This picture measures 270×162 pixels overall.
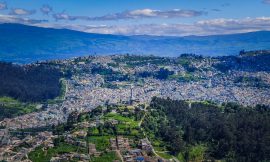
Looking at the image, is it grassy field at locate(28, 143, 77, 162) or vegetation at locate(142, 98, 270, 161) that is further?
vegetation at locate(142, 98, 270, 161)

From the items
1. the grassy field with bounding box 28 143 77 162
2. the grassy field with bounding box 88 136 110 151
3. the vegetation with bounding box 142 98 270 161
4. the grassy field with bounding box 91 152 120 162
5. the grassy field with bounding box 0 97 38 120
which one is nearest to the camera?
the grassy field with bounding box 91 152 120 162

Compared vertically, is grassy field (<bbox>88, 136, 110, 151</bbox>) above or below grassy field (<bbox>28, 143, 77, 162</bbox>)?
above

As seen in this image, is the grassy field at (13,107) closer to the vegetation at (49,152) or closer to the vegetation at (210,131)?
the vegetation at (210,131)

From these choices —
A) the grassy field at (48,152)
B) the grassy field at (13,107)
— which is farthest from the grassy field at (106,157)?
the grassy field at (13,107)

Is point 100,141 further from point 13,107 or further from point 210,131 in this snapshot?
point 13,107

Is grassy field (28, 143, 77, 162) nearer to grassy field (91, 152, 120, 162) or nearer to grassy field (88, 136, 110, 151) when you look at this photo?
grassy field (88, 136, 110, 151)

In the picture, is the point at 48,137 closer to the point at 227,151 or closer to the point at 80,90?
the point at 227,151

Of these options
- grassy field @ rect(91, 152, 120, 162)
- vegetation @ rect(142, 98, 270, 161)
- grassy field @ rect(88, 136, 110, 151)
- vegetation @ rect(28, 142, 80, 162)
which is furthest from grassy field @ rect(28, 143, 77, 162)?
vegetation @ rect(142, 98, 270, 161)

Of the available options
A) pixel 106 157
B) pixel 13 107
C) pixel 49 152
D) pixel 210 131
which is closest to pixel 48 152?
pixel 49 152
